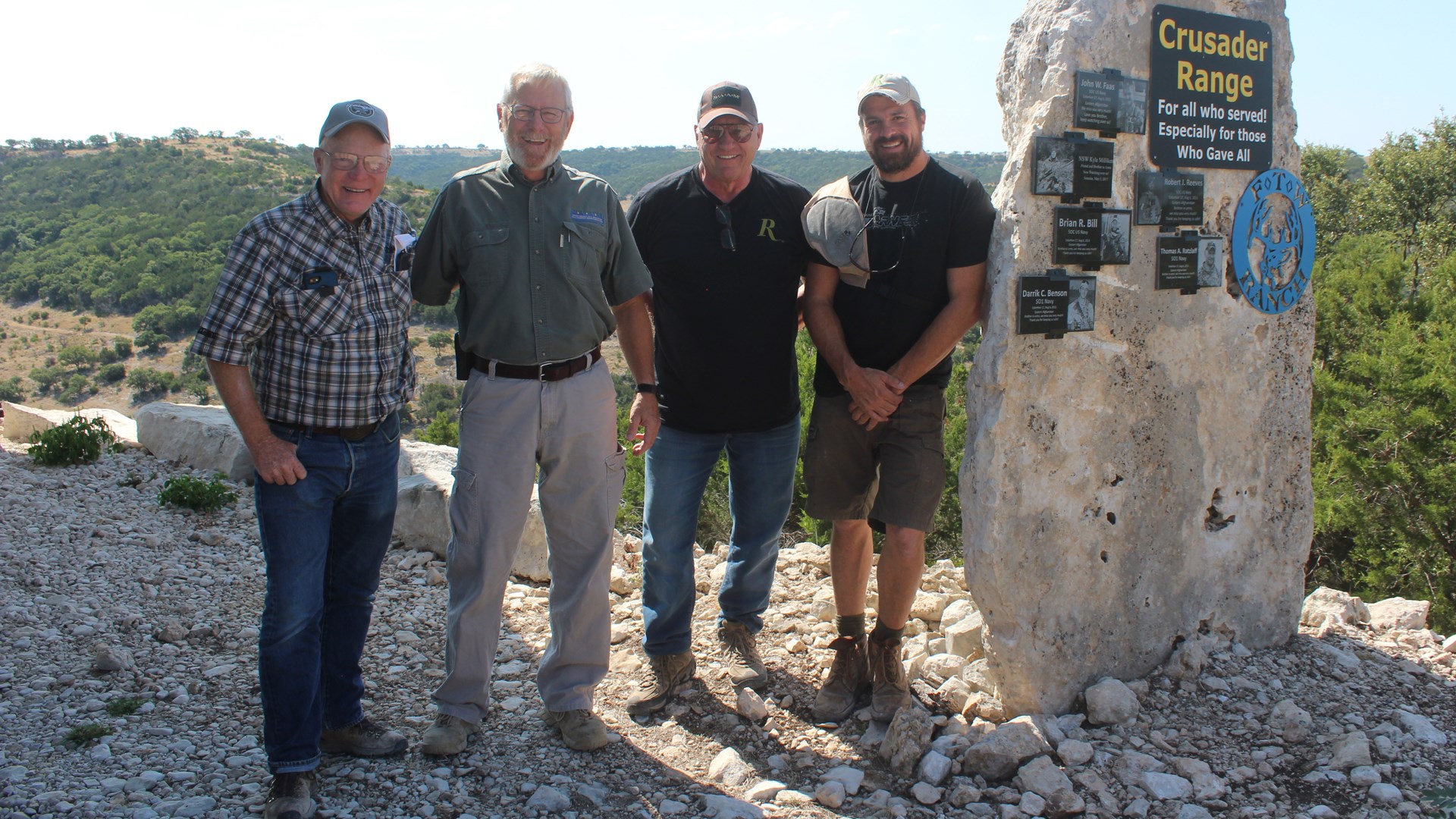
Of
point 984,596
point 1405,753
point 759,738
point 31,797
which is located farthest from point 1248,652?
point 31,797

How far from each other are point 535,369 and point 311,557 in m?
0.86

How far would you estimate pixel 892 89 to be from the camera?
10.6ft

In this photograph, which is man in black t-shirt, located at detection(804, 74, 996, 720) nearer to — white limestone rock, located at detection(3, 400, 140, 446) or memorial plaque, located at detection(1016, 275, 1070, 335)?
memorial plaque, located at detection(1016, 275, 1070, 335)

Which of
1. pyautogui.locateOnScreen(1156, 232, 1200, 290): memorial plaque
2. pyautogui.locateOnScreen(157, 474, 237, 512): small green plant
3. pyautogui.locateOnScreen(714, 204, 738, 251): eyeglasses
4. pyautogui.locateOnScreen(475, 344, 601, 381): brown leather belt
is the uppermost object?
pyautogui.locateOnScreen(714, 204, 738, 251): eyeglasses

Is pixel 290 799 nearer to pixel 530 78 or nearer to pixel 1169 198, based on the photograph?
pixel 530 78

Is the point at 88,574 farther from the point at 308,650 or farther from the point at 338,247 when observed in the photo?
the point at 338,247

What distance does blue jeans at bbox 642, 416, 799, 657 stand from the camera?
358 cm

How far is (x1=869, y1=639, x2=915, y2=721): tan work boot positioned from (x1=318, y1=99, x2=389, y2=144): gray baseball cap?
7.79 feet

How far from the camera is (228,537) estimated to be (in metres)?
5.20

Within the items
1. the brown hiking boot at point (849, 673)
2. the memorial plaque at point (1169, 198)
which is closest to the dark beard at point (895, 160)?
the memorial plaque at point (1169, 198)

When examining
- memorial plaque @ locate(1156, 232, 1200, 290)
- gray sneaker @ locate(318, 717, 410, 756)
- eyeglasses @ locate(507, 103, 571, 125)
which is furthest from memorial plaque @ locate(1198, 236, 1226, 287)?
gray sneaker @ locate(318, 717, 410, 756)

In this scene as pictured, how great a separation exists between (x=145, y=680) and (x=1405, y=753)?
438 cm

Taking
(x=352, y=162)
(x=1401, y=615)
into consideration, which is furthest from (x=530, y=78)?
(x=1401, y=615)

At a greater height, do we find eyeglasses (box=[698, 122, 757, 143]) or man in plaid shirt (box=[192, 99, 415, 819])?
eyeglasses (box=[698, 122, 757, 143])
